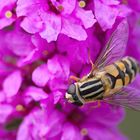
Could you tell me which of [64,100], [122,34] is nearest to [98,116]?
[64,100]

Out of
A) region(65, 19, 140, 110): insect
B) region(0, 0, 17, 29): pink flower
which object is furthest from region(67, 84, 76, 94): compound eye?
region(0, 0, 17, 29): pink flower

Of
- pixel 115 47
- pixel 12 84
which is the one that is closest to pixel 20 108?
pixel 12 84

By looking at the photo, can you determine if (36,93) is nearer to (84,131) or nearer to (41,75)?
(41,75)

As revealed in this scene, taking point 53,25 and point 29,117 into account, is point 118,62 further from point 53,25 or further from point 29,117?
point 29,117

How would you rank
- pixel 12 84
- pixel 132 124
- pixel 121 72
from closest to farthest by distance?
pixel 121 72
pixel 12 84
pixel 132 124

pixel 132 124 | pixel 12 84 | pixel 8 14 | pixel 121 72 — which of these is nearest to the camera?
pixel 121 72

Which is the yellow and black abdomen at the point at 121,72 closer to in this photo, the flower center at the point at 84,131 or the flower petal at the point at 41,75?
the flower petal at the point at 41,75
